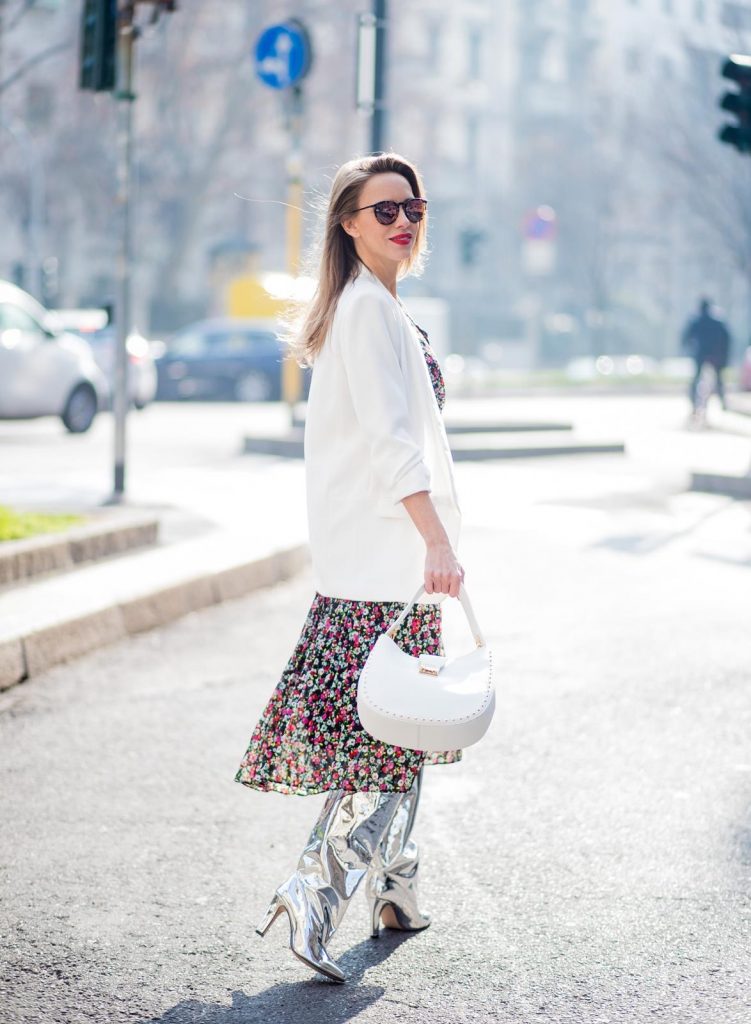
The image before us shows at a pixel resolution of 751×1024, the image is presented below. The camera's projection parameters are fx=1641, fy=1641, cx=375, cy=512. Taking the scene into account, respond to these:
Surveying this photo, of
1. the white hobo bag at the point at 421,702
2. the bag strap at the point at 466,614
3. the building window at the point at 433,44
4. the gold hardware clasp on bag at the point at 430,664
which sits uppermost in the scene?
the building window at the point at 433,44

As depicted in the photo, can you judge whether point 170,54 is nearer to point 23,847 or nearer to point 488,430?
point 488,430

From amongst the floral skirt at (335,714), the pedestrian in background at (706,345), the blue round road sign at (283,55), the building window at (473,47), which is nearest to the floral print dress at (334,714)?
the floral skirt at (335,714)

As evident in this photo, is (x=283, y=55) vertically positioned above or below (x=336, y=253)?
above

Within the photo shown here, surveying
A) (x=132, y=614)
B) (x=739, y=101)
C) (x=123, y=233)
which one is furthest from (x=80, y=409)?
(x=132, y=614)

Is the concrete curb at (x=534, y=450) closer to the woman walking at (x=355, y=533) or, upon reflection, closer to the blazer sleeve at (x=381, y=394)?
the woman walking at (x=355, y=533)

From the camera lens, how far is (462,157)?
216 feet

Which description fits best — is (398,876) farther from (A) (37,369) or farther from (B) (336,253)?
(A) (37,369)

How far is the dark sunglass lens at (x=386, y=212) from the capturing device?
10.7ft

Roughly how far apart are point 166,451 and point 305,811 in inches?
473

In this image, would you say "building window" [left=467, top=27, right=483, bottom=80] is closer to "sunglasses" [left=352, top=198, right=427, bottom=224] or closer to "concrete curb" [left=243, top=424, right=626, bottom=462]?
"concrete curb" [left=243, top=424, right=626, bottom=462]

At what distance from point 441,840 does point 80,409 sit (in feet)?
48.0

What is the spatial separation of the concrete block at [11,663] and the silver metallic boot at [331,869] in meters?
2.75

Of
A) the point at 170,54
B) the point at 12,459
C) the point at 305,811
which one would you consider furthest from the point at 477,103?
the point at 305,811

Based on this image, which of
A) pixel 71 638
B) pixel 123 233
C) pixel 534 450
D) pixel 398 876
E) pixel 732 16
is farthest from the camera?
pixel 732 16
